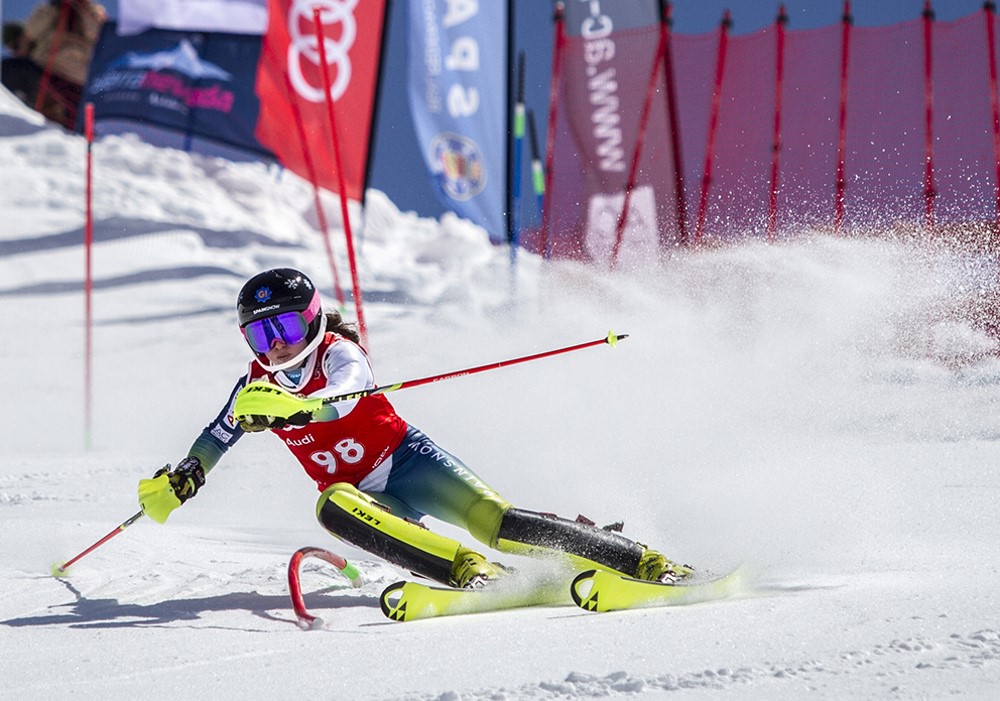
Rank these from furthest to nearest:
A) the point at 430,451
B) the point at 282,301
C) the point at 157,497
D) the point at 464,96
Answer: the point at 464,96
the point at 430,451
the point at 157,497
the point at 282,301

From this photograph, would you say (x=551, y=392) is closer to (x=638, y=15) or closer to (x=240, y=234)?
(x=638, y=15)

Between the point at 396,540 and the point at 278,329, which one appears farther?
the point at 278,329

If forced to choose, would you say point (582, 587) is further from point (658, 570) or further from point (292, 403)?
point (292, 403)

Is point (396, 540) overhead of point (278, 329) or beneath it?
beneath

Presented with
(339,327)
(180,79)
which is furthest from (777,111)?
(180,79)

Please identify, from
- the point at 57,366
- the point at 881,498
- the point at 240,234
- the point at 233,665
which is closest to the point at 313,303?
the point at 233,665

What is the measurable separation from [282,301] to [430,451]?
2.21ft

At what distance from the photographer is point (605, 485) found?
4.59m

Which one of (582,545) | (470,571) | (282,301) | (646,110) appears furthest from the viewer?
(646,110)

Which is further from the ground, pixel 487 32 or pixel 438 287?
pixel 487 32

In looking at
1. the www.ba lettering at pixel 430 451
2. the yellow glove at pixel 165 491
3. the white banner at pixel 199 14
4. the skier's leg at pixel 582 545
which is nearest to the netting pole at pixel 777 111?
the www.ba lettering at pixel 430 451

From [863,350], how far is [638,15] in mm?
6781

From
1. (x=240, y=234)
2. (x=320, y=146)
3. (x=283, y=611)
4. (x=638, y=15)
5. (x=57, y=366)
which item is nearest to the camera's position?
(x=283, y=611)

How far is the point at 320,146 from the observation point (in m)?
14.9
